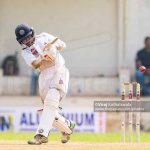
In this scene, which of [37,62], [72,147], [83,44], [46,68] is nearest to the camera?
[72,147]

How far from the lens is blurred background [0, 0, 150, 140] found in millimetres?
24422

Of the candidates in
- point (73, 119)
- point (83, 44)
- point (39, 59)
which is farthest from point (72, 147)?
point (83, 44)

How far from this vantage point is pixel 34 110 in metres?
21.9

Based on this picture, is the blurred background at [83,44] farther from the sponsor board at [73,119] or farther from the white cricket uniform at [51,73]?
the white cricket uniform at [51,73]

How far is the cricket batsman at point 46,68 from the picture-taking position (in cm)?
1288

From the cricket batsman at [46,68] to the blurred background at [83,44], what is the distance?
9.82 meters

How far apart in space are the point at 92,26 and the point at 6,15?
257 cm

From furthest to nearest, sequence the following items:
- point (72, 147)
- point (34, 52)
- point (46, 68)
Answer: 1. point (46, 68)
2. point (34, 52)
3. point (72, 147)

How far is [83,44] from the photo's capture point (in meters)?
26.0

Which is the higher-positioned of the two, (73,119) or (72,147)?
(73,119)

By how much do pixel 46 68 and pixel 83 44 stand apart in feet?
42.1

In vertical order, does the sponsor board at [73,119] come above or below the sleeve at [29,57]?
below


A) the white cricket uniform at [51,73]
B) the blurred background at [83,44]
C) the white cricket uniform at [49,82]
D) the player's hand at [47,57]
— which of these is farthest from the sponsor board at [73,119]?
the player's hand at [47,57]

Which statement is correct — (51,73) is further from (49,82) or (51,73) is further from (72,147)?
(72,147)
